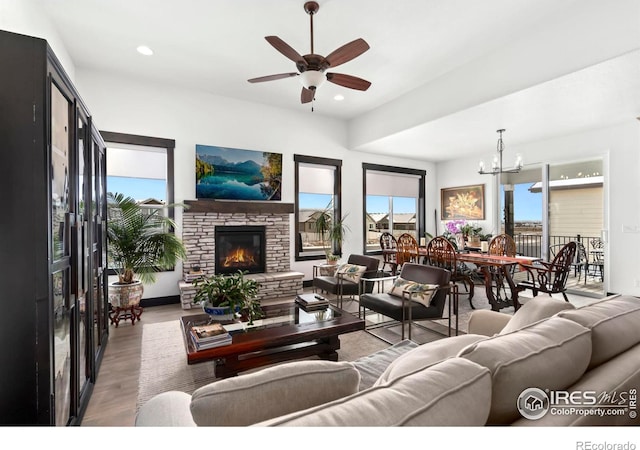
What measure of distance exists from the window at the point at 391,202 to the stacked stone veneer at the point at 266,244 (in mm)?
1961

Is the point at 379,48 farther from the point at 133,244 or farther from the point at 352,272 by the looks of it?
the point at 133,244

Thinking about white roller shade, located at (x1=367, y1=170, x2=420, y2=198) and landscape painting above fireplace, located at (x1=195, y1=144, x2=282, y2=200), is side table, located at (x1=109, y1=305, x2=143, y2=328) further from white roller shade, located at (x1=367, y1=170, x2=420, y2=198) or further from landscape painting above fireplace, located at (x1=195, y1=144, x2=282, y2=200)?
white roller shade, located at (x1=367, y1=170, x2=420, y2=198)

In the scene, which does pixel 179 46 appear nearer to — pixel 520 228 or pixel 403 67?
pixel 403 67

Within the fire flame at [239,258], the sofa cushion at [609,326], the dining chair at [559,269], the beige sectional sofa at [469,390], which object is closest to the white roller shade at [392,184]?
the fire flame at [239,258]

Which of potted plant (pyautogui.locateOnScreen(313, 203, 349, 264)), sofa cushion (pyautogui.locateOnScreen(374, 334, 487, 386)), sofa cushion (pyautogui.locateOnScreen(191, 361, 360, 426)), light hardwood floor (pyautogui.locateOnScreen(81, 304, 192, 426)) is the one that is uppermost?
potted plant (pyautogui.locateOnScreen(313, 203, 349, 264))

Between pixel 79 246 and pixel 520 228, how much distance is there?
Result: 6.88 metres

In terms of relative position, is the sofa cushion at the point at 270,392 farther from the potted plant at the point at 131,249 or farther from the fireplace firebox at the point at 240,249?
the fireplace firebox at the point at 240,249

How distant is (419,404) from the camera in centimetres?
65

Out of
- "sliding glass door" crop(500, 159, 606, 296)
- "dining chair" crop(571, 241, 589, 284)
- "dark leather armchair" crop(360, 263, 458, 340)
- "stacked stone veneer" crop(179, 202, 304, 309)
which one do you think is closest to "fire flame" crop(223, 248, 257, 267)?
"stacked stone veneer" crop(179, 202, 304, 309)

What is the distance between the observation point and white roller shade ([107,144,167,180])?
13.8 ft

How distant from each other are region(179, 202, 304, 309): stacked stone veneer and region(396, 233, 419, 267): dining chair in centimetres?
174

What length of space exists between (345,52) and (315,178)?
3349mm

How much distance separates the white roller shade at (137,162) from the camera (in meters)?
4.19
